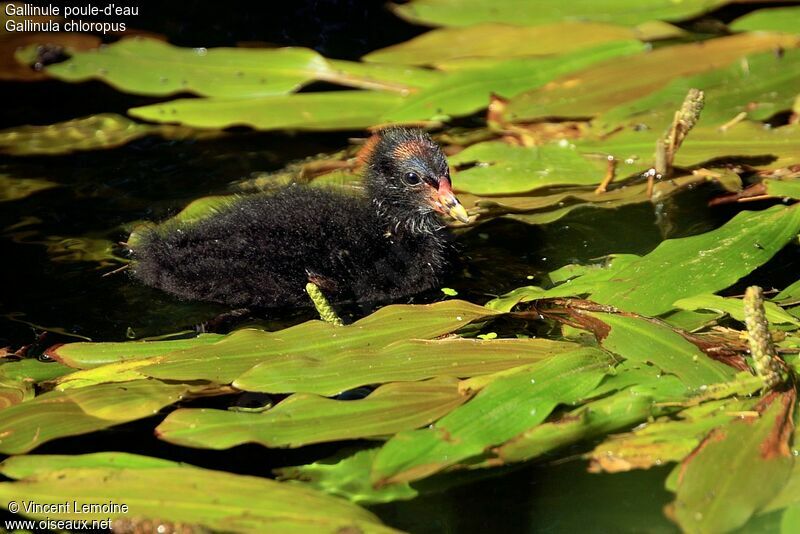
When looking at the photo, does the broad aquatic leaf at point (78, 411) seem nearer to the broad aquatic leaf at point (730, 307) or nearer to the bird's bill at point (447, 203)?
the bird's bill at point (447, 203)

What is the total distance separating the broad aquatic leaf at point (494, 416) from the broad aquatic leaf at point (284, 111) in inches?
93.8

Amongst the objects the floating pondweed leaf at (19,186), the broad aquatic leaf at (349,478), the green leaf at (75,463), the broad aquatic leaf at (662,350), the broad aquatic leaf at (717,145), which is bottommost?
the broad aquatic leaf at (349,478)

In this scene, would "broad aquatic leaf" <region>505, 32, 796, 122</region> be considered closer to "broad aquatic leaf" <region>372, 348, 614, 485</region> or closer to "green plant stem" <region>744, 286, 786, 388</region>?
"broad aquatic leaf" <region>372, 348, 614, 485</region>

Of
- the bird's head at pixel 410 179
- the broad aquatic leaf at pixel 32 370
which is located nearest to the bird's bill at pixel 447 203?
the bird's head at pixel 410 179

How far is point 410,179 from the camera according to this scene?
3.99 meters

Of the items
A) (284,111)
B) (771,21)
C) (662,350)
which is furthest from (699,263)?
(771,21)

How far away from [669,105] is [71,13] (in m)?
3.41

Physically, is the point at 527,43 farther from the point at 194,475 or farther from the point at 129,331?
the point at 194,475

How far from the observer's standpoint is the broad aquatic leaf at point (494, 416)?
2521mm

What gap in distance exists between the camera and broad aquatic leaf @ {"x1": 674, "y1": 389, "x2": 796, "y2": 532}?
7.59 feet

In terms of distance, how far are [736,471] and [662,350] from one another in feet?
1.68

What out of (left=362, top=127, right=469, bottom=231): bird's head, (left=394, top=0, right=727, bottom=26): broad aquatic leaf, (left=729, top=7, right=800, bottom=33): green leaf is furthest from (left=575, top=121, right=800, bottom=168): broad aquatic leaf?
(left=394, top=0, right=727, bottom=26): broad aquatic leaf

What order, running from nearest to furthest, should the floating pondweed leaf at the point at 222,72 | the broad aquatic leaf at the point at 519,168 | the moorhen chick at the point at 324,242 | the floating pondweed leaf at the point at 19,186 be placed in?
the moorhen chick at the point at 324,242
the broad aquatic leaf at the point at 519,168
the floating pondweed leaf at the point at 19,186
the floating pondweed leaf at the point at 222,72

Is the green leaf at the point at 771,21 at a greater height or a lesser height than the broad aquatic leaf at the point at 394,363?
greater
